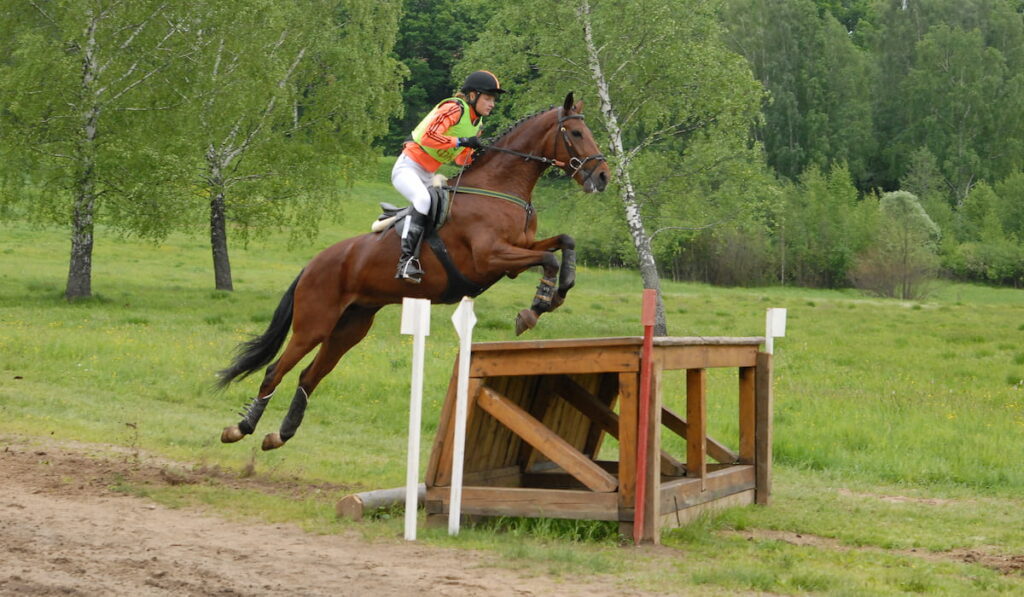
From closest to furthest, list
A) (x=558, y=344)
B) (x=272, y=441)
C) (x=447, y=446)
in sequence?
(x=558, y=344) < (x=447, y=446) < (x=272, y=441)

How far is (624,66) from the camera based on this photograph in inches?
834

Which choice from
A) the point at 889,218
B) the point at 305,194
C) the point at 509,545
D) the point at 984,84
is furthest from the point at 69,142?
the point at 984,84

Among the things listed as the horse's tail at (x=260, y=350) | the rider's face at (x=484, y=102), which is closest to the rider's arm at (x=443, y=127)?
the rider's face at (x=484, y=102)

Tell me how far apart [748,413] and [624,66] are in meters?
14.3

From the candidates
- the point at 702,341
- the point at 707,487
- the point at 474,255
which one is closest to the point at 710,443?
the point at 707,487

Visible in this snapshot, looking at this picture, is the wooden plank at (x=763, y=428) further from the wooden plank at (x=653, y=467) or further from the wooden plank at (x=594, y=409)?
the wooden plank at (x=653, y=467)

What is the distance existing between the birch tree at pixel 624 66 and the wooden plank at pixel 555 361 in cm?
1418

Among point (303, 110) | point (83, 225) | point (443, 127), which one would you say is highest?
point (303, 110)

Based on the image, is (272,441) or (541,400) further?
(272,441)

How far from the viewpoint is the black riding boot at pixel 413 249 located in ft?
23.0

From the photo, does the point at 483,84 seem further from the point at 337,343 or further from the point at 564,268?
the point at 337,343

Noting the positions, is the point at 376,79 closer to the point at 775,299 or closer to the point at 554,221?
the point at 554,221

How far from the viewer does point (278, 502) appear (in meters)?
7.03

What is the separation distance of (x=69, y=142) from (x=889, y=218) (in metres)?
33.8
